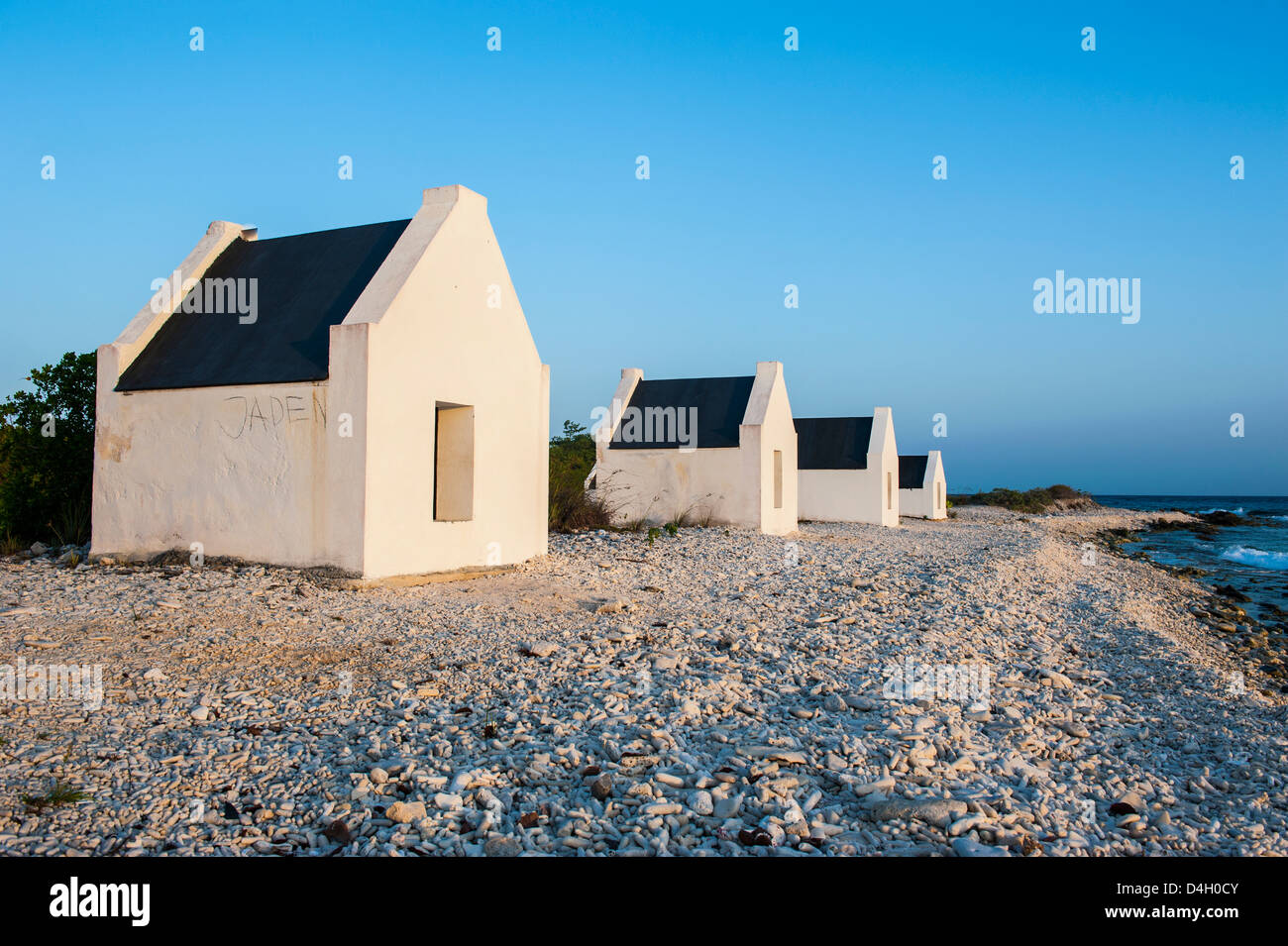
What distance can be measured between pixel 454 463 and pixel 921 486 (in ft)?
104

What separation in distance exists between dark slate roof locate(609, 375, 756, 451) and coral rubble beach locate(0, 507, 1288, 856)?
A: 1143cm

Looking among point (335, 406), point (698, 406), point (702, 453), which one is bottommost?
point (702, 453)

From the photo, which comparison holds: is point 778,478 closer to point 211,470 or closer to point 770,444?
point 770,444

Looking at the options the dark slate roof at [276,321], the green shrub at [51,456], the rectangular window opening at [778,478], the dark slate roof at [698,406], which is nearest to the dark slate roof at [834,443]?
the rectangular window opening at [778,478]

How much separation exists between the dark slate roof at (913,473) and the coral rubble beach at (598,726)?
1134 inches

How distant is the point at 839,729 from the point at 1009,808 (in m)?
1.33

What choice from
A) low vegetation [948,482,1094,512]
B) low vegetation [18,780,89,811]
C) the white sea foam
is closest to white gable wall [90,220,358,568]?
low vegetation [18,780,89,811]

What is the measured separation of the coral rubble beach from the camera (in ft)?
12.5

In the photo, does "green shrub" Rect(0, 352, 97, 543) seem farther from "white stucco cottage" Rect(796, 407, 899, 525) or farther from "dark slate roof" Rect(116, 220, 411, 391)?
"white stucco cottage" Rect(796, 407, 899, 525)

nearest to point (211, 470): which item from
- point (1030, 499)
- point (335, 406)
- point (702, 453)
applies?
point (335, 406)

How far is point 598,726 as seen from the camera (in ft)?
17.1

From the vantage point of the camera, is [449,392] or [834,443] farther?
[834,443]
